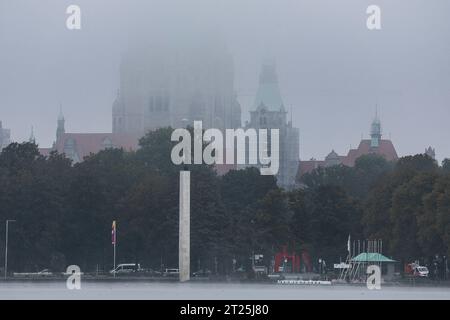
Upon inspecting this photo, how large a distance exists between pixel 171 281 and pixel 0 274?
54.6 feet

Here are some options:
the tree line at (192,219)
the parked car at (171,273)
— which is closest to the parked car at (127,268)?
the tree line at (192,219)

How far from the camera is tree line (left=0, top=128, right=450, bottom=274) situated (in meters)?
149

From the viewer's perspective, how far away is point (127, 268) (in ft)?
535

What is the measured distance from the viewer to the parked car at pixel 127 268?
156 metres

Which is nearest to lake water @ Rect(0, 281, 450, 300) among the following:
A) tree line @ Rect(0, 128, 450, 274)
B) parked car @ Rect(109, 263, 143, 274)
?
tree line @ Rect(0, 128, 450, 274)

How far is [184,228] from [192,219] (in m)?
12.6

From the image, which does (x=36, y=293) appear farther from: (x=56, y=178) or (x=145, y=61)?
(x=145, y=61)

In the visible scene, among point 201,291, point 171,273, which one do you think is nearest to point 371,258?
point 171,273

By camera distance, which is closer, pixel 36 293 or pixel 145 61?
pixel 36 293

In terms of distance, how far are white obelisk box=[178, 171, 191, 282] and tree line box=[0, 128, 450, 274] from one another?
965cm

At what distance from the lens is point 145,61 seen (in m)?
193

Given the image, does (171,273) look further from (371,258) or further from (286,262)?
(286,262)
